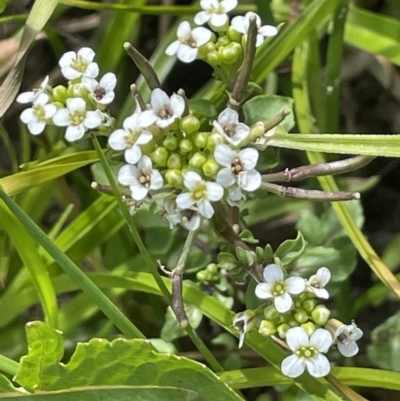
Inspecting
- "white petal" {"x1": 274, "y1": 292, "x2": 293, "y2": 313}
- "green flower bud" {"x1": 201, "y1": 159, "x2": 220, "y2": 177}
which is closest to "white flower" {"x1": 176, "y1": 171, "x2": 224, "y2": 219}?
"green flower bud" {"x1": 201, "y1": 159, "x2": 220, "y2": 177}

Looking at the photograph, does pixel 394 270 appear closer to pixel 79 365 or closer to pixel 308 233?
pixel 308 233

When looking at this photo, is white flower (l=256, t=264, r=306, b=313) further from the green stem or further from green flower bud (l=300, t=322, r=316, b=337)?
the green stem

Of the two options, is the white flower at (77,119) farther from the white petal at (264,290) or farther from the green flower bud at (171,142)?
the white petal at (264,290)

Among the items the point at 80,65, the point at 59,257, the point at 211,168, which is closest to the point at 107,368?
the point at 59,257

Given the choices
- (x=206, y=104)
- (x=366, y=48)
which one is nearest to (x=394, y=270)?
(x=366, y=48)

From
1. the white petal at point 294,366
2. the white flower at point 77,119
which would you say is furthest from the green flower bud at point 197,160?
the white petal at point 294,366
